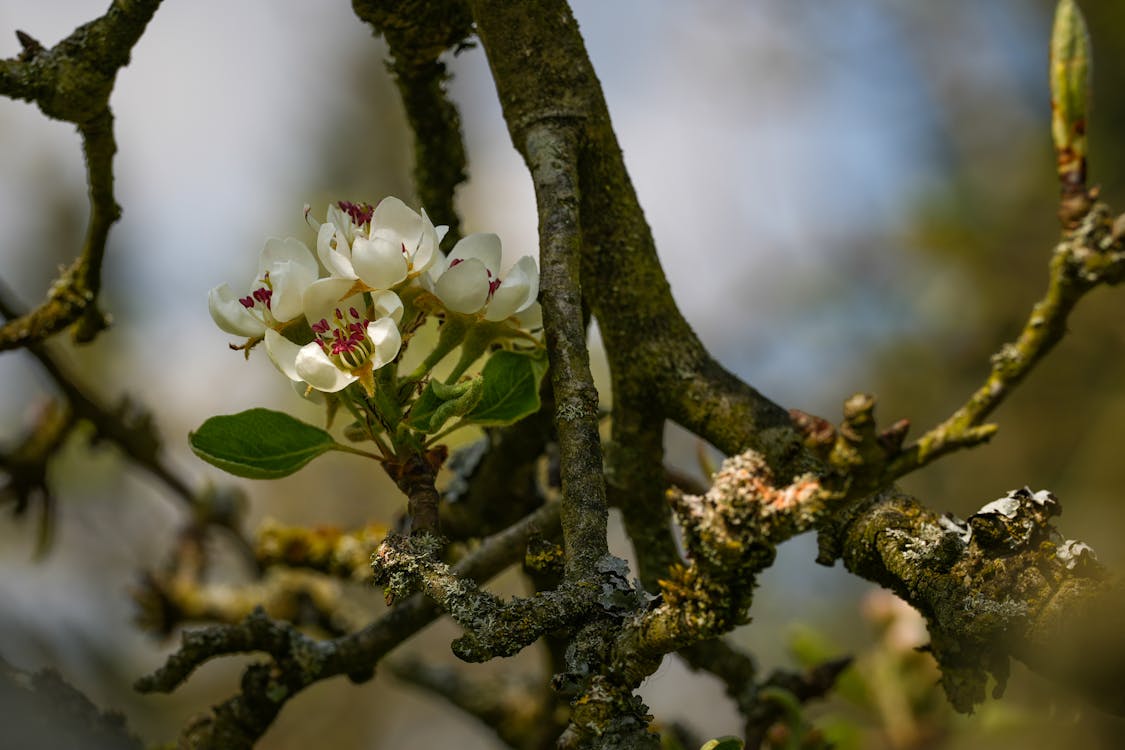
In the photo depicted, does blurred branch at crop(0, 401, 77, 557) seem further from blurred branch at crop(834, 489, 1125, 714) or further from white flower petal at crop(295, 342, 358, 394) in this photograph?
blurred branch at crop(834, 489, 1125, 714)

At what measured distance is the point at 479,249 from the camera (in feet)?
2.83

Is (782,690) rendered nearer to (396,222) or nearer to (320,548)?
(320,548)

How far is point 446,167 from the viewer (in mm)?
1320

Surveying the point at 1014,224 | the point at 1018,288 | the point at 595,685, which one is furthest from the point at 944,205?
the point at 595,685

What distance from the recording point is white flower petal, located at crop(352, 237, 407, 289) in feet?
2.53

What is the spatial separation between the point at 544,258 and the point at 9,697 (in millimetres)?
727

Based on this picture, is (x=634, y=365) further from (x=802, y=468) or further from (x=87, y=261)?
(x=87, y=261)

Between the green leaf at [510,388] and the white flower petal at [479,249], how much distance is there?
84 millimetres

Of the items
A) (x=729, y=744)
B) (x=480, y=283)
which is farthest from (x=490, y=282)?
(x=729, y=744)

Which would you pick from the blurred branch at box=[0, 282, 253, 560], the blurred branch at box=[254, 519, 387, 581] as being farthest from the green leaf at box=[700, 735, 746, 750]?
the blurred branch at box=[0, 282, 253, 560]

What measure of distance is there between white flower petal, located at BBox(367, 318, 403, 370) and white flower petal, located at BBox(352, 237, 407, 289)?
38mm

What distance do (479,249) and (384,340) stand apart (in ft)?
0.49

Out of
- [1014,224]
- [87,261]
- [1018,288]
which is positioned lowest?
[87,261]

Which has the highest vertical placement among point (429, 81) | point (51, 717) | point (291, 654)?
point (429, 81)
